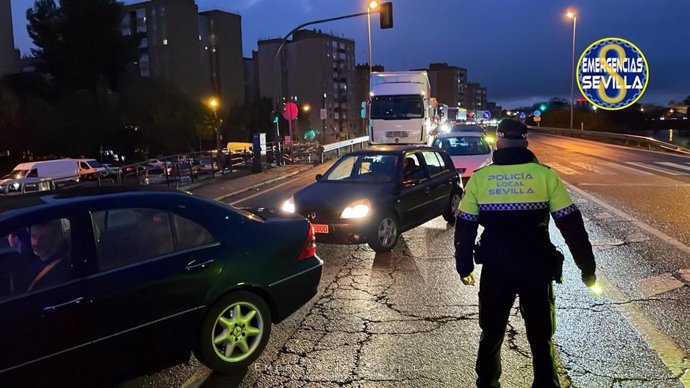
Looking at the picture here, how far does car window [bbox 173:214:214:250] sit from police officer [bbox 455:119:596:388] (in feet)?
6.05

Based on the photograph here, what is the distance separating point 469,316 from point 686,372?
178cm

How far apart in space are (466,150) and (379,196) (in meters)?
7.33

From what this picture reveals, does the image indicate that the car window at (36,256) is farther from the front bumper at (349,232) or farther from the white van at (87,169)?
the white van at (87,169)

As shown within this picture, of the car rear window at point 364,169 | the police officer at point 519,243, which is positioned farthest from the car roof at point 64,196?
the car rear window at point 364,169

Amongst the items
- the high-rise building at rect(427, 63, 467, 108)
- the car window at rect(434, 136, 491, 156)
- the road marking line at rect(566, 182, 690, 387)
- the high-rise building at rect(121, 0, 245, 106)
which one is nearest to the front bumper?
the road marking line at rect(566, 182, 690, 387)

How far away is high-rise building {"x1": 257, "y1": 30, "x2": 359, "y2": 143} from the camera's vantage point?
110625 millimetres

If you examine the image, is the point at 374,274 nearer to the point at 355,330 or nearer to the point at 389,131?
the point at 355,330

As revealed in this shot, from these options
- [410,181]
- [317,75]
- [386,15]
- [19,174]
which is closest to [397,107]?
[386,15]

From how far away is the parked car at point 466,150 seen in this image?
44.4 feet

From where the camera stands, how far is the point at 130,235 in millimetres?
3789

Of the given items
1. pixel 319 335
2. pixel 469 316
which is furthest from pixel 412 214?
pixel 319 335

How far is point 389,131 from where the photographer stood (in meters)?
24.0

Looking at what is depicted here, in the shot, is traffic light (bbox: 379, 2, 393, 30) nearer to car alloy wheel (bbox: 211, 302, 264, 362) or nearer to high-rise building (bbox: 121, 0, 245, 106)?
car alloy wheel (bbox: 211, 302, 264, 362)

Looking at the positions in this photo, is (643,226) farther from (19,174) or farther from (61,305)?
(19,174)
